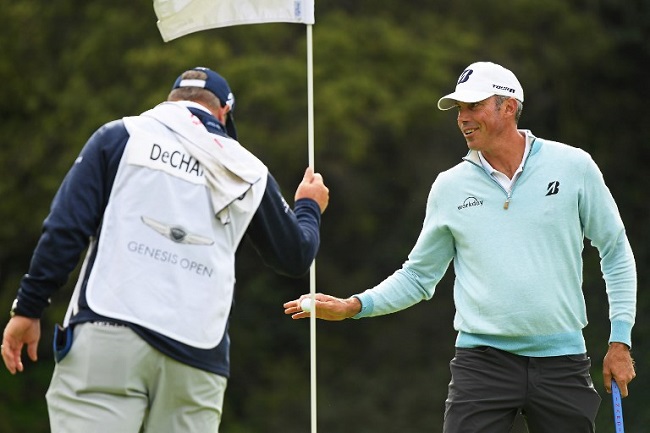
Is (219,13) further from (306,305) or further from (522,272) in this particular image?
(522,272)

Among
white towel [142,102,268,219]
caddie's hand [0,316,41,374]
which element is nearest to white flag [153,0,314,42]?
white towel [142,102,268,219]

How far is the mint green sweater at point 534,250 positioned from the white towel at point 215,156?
114cm

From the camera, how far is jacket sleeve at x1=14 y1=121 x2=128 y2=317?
12.6 feet

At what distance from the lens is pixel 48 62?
16.3 meters

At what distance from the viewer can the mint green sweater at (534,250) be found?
4.77m

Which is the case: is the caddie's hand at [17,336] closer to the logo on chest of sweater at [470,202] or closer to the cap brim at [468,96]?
the logo on chest of sweater at [470,202]

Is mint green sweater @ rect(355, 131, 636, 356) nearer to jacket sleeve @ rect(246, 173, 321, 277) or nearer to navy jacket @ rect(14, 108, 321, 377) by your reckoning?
jacket sleeve @ rect(246, 173, 321, 277)

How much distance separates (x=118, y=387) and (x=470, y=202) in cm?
173

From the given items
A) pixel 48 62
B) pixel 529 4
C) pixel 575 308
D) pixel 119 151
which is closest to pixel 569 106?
pixel 529 4

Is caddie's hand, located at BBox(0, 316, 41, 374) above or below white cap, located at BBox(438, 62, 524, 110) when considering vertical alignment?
below

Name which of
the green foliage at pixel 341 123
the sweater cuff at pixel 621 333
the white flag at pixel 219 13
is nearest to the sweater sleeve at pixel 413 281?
the sweater cuff at pixel 621 333

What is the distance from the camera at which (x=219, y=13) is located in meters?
5.09

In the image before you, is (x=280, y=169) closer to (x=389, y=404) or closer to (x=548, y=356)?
(x=389, y=404)

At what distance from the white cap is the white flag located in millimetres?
664
